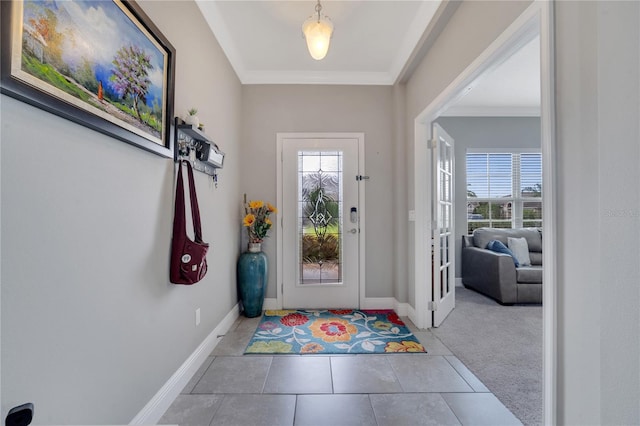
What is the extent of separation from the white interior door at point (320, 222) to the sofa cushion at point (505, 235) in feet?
6.93

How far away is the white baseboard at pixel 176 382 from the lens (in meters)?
1.31

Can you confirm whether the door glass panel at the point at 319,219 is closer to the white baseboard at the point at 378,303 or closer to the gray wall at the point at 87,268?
the white baseboard at the point at 378,303

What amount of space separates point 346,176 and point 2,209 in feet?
8.72

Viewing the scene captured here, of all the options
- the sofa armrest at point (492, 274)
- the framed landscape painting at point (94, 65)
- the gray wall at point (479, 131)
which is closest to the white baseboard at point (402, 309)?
the sofa armrest at point (492, 274)

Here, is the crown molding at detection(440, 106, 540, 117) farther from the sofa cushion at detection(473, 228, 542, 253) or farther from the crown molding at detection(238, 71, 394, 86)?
the sofa cushion at detection(473, 228, 542, 253)

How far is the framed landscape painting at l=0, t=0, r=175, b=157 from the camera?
0.75 metres

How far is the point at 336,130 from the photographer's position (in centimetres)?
308

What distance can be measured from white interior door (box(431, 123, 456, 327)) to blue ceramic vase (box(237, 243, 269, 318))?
1752 mm

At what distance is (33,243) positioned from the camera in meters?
0.79

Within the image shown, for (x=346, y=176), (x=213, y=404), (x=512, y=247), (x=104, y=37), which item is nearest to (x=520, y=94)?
(x=512, y=247)

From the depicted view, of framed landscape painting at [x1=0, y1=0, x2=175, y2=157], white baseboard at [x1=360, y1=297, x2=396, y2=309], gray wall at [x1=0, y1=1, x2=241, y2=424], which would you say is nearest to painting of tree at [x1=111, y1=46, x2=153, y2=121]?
framed landscape painting at [x1=0, y1=0, x2=175, y2=157]

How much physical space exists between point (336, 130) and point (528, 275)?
2924 mm

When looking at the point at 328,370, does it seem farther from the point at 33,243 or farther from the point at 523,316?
the point at 523,316

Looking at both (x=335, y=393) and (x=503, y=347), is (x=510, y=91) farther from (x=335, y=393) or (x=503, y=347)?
(x=335, y=393)
